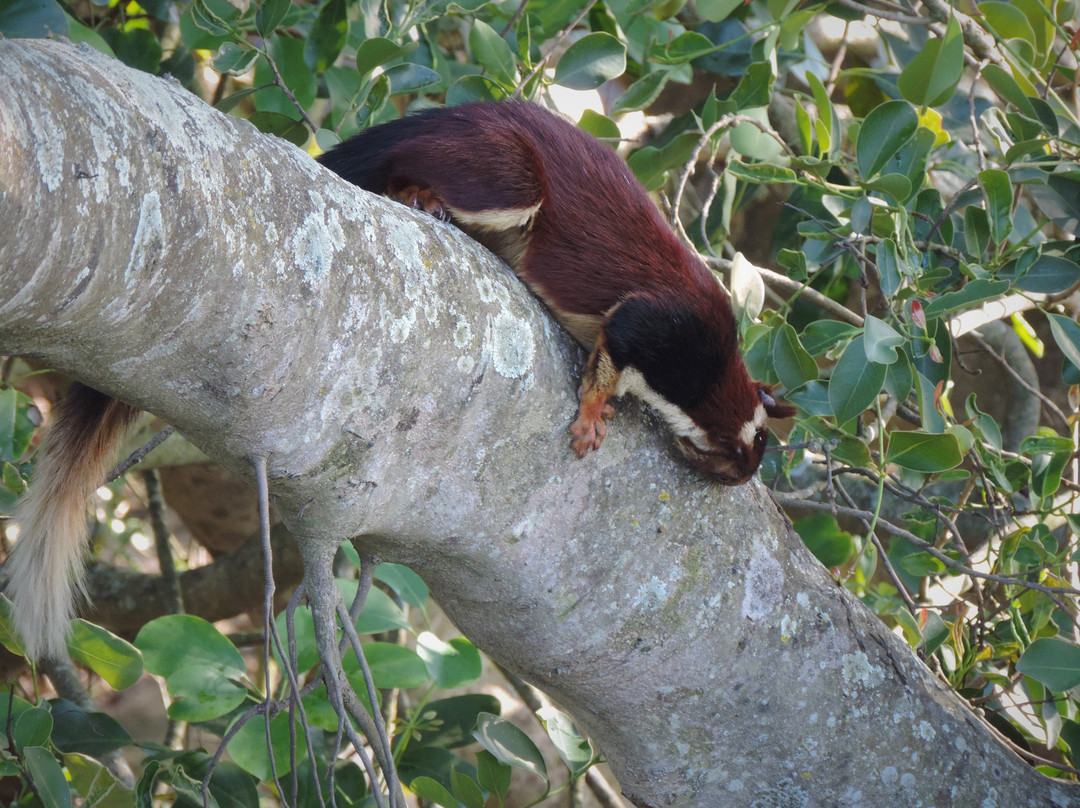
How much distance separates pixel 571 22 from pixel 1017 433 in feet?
6.70

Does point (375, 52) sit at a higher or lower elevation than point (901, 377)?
higher

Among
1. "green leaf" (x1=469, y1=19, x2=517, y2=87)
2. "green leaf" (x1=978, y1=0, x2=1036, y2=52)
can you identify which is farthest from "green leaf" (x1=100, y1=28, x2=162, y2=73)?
"green leaf" (x1=978, y1=0, x2=1036, y2=52)

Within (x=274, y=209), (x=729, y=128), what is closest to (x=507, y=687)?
(x=729, y=128)

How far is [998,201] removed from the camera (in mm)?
1670

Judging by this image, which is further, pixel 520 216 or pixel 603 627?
pixel 520 216

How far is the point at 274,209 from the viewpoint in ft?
3.33

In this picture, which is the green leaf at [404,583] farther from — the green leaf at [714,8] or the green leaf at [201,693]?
the green leaf at [714,8]

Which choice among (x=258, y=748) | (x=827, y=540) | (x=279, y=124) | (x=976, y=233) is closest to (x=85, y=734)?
(x=258, y=748)

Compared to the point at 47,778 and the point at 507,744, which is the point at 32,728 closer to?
the point at 47,778

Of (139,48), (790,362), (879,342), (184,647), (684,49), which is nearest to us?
(879,342)

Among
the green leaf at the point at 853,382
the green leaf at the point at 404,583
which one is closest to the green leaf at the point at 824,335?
the green leaf at the point at 853,382

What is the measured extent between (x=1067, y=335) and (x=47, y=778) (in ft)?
6.40

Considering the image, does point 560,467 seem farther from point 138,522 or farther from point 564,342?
point 138,522

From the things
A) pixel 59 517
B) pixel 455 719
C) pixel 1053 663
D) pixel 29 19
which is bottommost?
pixel 455 719
